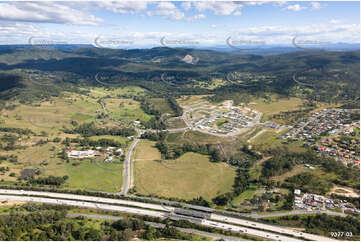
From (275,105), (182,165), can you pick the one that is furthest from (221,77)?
(182,165)

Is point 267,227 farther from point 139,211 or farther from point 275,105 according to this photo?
point 275,105

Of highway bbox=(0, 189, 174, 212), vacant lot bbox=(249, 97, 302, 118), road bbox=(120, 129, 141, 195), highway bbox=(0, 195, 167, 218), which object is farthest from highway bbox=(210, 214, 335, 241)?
vacant lot bbox=(249, 97, 302, 118)

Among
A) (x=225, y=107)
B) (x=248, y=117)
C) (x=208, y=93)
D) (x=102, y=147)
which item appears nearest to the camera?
(x=102, y=147)

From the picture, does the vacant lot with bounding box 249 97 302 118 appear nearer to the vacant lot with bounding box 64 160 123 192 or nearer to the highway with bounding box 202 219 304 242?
the highway with bounding box 202 219 304 242

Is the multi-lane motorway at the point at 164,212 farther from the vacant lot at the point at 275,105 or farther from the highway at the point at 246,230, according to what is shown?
the vacant lot at the point at 275,105

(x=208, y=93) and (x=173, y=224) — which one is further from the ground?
(x=208, y=93)

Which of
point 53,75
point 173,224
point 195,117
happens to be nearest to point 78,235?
point 173,224

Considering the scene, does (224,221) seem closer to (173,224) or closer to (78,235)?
(173,224)
